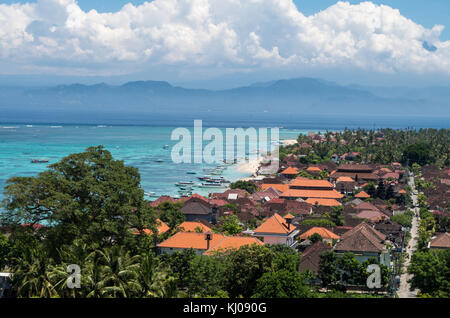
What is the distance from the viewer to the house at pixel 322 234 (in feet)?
122

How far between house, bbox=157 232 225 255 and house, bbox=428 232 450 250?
15806mm

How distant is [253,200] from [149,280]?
40.1 metres

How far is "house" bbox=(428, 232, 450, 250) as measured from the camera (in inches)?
1411

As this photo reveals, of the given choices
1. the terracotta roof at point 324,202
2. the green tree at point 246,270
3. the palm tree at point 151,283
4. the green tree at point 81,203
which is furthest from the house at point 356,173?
the palm tree at point 151,283

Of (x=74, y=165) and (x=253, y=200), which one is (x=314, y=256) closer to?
(x=74, y=165)

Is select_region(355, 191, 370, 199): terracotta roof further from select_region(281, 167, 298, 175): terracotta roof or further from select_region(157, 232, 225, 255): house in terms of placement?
select_region(157, 232, 225, 255): house

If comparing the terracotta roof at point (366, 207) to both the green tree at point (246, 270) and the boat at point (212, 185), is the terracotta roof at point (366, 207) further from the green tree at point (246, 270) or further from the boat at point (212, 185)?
the green tree at point (246, 270)

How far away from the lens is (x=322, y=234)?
37531mm

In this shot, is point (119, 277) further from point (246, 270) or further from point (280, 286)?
point (280, 286)

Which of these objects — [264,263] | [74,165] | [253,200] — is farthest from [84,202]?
[253,200]

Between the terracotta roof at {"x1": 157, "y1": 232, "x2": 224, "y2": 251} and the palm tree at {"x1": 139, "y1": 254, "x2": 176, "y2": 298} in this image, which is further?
the terracotta roof at {"x1": 157, "y1": 232, "x2": 224, "y2": 251}

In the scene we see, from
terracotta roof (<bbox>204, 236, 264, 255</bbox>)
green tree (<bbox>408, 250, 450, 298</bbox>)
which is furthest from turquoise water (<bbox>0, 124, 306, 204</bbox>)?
green tree (<bbox>408, 250, 450, 298</bbox>)

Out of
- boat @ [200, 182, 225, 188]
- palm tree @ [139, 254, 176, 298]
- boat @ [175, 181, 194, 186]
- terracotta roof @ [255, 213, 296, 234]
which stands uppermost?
palm tree @ [139, 254, 176, 298]

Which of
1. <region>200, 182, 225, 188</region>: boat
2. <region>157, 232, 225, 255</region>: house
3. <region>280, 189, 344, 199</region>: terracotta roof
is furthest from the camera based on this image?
<region>200, 182, 225, 188</region>: boat
